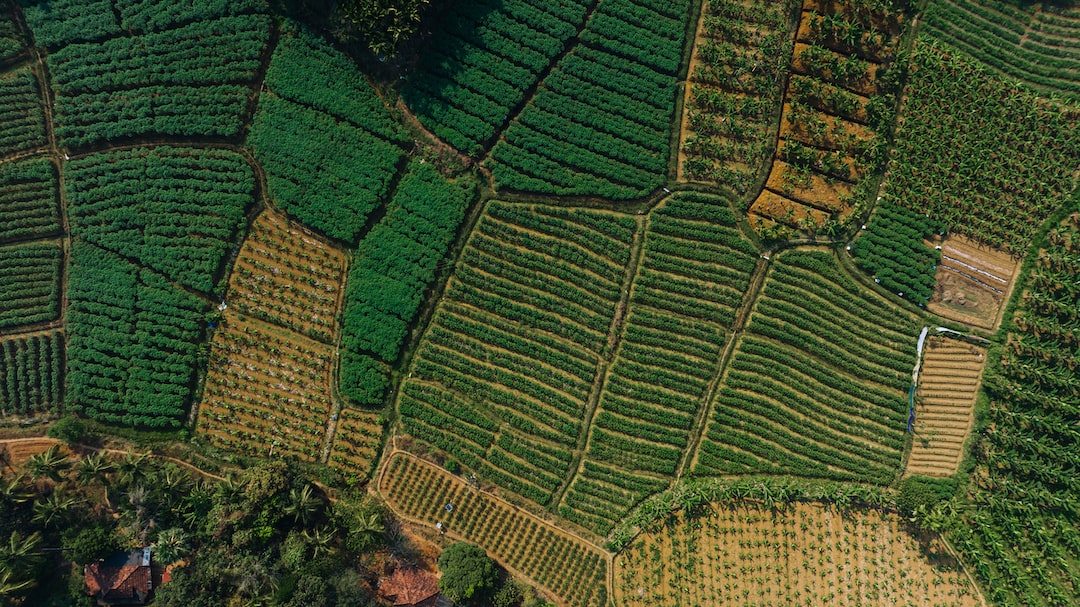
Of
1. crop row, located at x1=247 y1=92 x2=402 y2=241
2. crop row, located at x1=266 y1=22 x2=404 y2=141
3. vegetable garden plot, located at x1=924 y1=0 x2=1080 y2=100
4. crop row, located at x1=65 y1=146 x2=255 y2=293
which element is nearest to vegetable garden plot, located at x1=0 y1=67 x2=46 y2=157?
crop row, located at x1=65 y1=146 x2=255 y2=293

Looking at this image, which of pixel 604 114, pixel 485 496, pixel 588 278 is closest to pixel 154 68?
pixel 604 114

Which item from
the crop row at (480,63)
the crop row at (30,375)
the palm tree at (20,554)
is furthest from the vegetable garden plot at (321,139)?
the palm tree at (20,554)

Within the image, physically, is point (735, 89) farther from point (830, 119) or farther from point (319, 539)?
point (319, 539)

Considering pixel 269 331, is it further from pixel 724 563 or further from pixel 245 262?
pixel 724 563

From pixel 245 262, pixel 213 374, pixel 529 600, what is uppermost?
pixel 245 262

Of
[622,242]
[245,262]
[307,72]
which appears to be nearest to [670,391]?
[622,242]

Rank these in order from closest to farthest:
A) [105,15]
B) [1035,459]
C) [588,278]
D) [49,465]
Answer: [49,465] → [105,15] → [1035,459] → [588,278]
